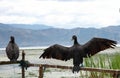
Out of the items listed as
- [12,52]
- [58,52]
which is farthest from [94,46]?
[12,52]

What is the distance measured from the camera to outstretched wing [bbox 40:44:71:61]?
905cm

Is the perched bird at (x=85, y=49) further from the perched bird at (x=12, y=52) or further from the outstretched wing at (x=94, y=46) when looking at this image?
the perched bird at (x=12, y=52)

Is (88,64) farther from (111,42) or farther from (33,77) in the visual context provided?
(33,77)

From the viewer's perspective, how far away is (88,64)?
10609 millimetres

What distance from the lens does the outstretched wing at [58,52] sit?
9.05 meters

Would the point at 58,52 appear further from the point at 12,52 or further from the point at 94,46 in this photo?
the point at 12,52

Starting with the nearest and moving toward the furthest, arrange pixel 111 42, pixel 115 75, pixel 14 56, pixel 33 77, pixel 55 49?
pixel 115 75, pixel 111 42, pixel 55 49, pixel 14 56, pixel 33 77

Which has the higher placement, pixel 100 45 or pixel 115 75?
pixel 100 45

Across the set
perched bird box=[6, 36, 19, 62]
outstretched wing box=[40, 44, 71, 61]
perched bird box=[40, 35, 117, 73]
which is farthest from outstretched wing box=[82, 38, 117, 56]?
perched bird box=[6, 36, 19, 62]

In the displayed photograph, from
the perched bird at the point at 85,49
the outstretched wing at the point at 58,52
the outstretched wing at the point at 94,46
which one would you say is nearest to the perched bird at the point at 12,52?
the outstretched wing at the point at 58,52

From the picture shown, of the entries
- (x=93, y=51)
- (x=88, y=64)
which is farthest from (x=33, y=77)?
(x=93, y=51)

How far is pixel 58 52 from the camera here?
9.11m

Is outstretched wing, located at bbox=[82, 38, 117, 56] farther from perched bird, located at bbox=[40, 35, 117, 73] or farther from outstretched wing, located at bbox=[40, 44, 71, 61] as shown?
outstretched wing, located at bbox=[40, 44, 71, 61]

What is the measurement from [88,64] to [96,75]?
0.99 feet
